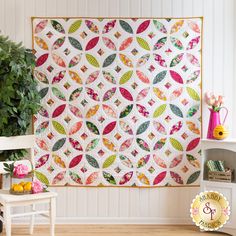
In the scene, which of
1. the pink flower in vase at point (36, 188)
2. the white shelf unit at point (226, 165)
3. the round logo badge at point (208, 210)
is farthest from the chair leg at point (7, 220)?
the white shelf unit at point (226, 165)

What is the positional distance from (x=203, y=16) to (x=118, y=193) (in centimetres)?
183

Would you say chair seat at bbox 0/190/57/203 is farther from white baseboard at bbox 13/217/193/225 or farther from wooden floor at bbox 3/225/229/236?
white baseboard at bbox 13/217/193/225

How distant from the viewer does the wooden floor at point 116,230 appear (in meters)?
4.38

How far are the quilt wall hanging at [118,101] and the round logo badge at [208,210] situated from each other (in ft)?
1.09

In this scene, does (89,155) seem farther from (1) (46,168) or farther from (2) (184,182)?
(2) (184,182)

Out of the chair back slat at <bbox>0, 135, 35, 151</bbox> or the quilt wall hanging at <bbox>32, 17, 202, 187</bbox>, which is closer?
the chair back slat at <bbox>0, 135, 35, 151</bbox>

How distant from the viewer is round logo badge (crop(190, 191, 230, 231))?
4340 mm

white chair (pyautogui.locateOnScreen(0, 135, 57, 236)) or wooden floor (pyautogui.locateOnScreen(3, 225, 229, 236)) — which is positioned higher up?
white chair (pyautogui.locateOnScreen(0, 135, 57, 236))

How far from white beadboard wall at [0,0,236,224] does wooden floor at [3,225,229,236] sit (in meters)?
0.10

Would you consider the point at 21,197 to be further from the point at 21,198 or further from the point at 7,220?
the point at 7,220

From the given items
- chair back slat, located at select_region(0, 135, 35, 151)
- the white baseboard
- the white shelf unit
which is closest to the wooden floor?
the white baseboard

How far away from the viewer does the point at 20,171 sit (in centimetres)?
393

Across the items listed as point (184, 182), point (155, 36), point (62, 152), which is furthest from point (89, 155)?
point (155, 36)

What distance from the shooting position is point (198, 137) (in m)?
4.65
